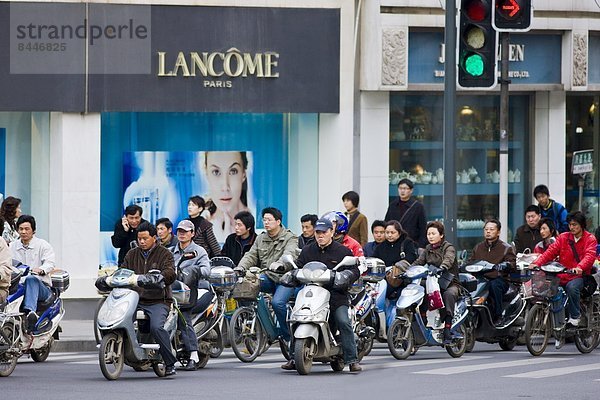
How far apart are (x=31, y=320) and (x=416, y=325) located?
170 inches

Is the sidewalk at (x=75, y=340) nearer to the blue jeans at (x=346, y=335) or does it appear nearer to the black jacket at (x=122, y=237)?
the black jacket at (x=122, y=237)

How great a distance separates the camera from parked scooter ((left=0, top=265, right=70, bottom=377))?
51.3 ft

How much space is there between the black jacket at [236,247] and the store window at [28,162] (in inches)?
176

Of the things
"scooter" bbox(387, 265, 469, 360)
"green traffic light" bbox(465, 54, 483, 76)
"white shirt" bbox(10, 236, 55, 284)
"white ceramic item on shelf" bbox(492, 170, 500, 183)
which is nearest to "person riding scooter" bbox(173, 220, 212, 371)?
"white shirt" bbox(10, 236, 55, 284)

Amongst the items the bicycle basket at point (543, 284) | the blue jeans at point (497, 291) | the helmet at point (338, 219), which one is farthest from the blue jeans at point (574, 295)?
the helmet at point (338, 219)

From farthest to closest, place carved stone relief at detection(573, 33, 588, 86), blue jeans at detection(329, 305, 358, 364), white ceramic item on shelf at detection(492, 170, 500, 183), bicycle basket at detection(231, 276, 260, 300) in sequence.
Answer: white ceramic item on shelf at detection(492, 170, 500, 183)
carved stone relief at detection(573, 33, 588, 86)
bicycle basket at detection(231, 276, 260, 300)
blue jeans at detection(329, 305, 358, 364)

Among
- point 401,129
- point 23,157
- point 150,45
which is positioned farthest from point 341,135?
point 23,157

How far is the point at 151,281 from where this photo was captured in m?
15.3

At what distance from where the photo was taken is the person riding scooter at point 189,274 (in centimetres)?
1633

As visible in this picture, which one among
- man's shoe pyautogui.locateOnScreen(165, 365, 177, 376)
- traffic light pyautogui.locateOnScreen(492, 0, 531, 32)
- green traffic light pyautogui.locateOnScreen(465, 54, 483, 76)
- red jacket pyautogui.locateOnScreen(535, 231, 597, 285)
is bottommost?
man's shoe pyautogui.locateOnScreen(165, 365, 177, 376)

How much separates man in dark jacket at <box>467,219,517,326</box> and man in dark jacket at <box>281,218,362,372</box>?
327cm

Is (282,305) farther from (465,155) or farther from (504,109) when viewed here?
(465,155)

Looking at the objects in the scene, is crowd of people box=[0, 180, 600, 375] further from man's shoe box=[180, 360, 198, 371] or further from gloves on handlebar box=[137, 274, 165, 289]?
gloves on handlebar box=[137, 274, 165, 289]

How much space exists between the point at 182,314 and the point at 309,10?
848 centimetres
